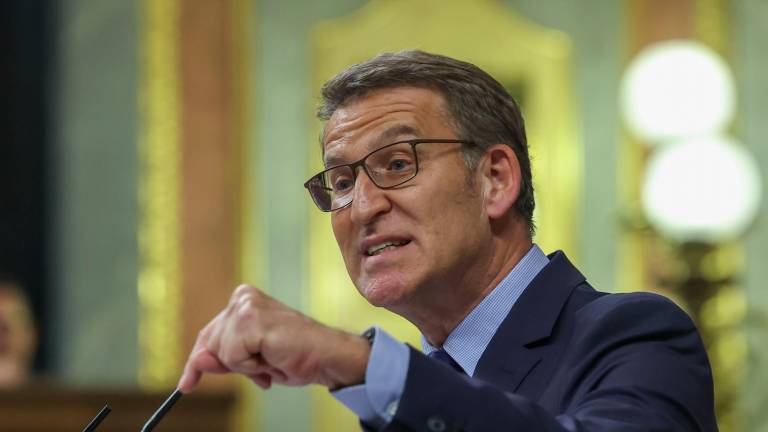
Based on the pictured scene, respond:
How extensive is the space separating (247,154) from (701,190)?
2665mm

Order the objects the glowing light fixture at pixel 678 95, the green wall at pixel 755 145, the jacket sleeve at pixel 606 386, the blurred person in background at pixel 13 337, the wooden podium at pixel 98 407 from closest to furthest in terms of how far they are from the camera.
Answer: the jacket sleeve at pixel 606 386, the wooden podium at pixel 98 407, the glowing light fixture at pixel 678 95, the blurred person in background at pixel 13 337, the green wall at pixel 755 145

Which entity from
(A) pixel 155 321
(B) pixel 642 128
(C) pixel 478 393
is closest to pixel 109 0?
(A) pixel 155 321

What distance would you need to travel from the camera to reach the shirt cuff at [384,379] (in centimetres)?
179

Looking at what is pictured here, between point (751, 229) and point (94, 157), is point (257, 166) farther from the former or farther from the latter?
point (751, 229)

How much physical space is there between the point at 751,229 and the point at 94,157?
10.5 ft

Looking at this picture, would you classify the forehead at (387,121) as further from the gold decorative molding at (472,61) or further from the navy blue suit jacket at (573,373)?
the gold decorative molding at (472,61)

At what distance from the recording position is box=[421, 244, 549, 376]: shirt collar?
236 centimetres

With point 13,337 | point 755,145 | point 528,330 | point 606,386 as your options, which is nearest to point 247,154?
point 13,337

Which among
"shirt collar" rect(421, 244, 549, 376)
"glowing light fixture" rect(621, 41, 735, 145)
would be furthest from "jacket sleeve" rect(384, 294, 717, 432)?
"glowing light fixture" rect(621, 41, 735, 145)

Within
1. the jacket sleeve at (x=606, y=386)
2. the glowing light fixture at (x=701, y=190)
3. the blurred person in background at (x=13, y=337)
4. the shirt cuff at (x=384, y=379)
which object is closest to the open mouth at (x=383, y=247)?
the jacket sleeve at (x=606, y=386)

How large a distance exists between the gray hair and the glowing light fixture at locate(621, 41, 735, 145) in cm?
337

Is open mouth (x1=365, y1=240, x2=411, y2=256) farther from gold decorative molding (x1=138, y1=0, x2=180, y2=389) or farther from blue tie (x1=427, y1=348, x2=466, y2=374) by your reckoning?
gold decorative molding (x1=138, y1=0, x2=180, y2=389)

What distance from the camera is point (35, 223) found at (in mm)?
7480

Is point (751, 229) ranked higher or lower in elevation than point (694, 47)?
lower
